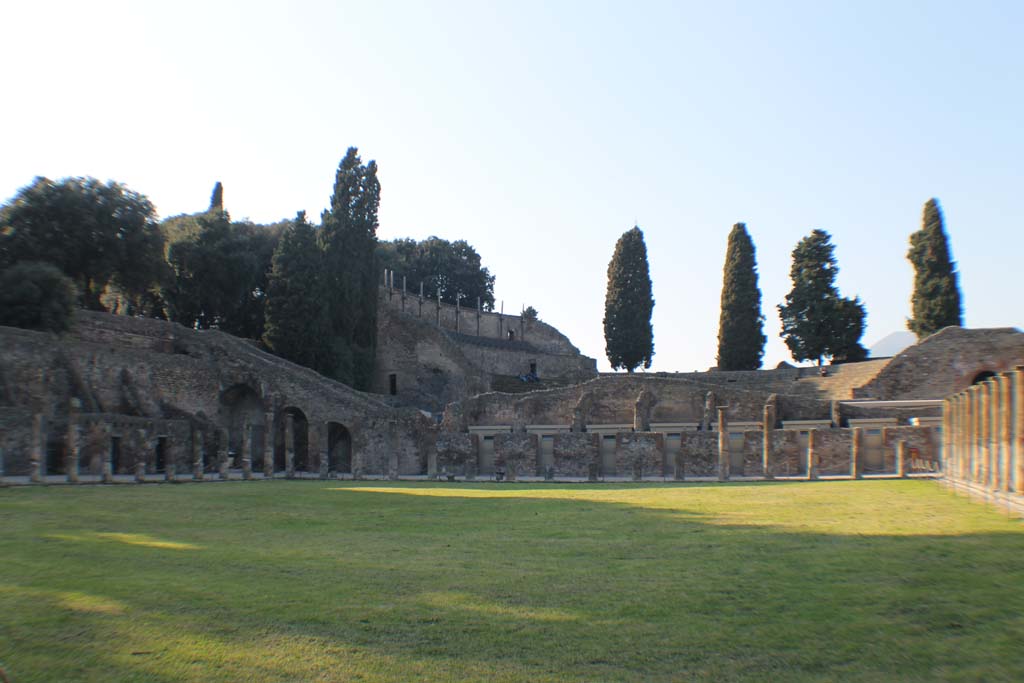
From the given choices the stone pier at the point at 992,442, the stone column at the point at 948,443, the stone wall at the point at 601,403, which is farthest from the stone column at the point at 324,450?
the stone pier at the point at 992,442

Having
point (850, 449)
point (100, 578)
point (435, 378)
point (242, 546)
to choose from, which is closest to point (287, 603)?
point (100, 578)

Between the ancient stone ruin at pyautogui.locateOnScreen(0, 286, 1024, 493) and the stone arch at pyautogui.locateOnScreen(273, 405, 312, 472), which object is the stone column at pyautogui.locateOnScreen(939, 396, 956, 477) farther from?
the stone arch at pyautogui.locateOnScreen(273, 405, 312, 472)

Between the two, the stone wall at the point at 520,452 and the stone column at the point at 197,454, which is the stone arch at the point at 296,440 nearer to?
the stone column at the point at 197,454

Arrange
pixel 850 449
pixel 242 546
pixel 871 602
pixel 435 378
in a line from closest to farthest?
pixel 871 602, pixel 242 546, pixel 850 449, pixel 435 378

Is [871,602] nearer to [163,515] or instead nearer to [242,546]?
[242,546]

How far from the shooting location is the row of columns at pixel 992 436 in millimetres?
13094

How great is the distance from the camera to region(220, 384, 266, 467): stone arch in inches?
1540

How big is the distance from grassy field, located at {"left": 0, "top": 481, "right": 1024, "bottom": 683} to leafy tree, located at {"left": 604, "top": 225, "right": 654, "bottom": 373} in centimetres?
3798

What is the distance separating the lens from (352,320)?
46625mm

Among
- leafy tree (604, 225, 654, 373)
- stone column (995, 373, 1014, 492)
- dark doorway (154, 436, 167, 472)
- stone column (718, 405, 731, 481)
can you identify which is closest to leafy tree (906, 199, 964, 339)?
leafy tree (604, 225, 654, 373)

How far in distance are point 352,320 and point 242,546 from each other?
35295 mm

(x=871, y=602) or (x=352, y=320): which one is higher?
(x=352, y=320)

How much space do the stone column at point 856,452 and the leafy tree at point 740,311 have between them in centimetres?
2157

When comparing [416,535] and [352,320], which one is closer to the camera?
[416,535]
